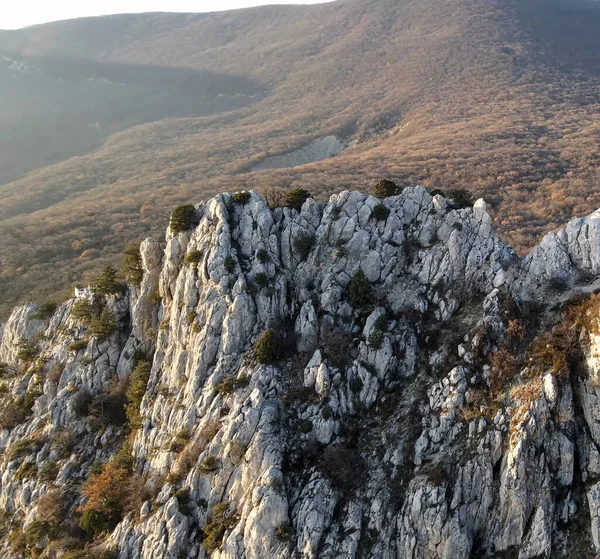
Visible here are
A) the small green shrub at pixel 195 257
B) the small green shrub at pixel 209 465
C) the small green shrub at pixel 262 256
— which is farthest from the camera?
the small green shrub at pixel 195 257

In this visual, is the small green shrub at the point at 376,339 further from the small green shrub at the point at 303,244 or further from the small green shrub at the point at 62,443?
the small green shrub at the point at 62,443

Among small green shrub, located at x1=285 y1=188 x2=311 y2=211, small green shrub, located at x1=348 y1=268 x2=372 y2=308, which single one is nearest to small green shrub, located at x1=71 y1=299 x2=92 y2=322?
small green shrub, located at x1=285 y1=188 x2=311 y2=211

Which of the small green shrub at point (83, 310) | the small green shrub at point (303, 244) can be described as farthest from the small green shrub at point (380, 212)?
the small green shrub at point (83, 310)

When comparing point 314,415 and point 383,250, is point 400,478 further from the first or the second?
point 383,250

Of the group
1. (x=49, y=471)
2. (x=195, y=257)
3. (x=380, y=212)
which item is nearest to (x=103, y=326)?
(x=195, y=257)

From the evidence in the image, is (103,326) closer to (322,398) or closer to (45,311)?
(45,311)
